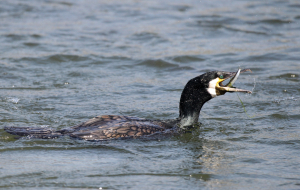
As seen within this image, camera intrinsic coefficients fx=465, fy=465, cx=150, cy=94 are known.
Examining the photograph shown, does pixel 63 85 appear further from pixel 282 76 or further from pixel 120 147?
pixel 282 76

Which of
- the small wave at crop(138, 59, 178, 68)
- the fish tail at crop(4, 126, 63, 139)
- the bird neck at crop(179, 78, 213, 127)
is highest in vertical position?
the small wave at crop(138, 59, 178, 68)

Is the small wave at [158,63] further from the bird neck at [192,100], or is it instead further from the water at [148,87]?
the bird neck at [192,100]

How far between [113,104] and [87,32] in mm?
6094

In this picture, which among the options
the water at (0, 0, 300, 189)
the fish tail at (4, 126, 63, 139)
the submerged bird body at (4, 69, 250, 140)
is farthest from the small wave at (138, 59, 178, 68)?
the fish tail at (4, 126, 63, 139)

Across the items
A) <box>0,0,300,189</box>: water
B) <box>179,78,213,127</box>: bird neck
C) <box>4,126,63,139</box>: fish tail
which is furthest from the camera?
<box>179,78,213,127</box>: bird neck

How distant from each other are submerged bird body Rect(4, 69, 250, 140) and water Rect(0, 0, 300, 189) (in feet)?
0.43

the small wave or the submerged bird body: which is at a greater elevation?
the small wave

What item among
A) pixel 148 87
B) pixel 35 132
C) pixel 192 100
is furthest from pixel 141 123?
pixel 148 87

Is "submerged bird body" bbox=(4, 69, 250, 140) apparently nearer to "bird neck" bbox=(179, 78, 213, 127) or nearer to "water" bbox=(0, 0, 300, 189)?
"bird neck" bbox=(179, 78, 213, 127)

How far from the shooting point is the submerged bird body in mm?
5996

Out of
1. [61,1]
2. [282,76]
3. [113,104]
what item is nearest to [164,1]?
[61,1]

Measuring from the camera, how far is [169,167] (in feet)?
17.2

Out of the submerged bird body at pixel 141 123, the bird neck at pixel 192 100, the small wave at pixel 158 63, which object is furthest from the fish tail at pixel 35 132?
the small wave at pixel 158 63

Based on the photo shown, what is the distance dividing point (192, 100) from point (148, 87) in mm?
2686
